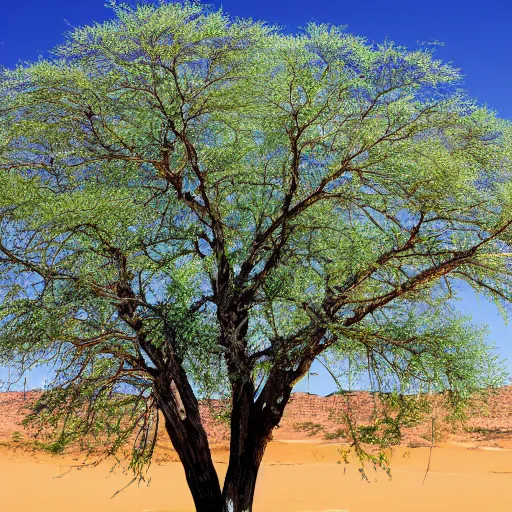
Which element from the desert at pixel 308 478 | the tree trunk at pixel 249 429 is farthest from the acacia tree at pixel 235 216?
the desert at pixel 308 478

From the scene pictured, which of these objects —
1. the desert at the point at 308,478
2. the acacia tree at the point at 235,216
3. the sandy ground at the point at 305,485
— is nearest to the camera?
the acacia tree at the point at 235,216

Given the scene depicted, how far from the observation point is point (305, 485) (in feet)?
66.6

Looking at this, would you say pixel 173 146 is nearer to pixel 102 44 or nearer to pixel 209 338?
Answer: pixel 102 44

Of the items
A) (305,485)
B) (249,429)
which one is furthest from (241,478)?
(305,485)

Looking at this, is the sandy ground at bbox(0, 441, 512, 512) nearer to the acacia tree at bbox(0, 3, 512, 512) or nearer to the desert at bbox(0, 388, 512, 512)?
the desert at bbox(0, 388, 512, 512)

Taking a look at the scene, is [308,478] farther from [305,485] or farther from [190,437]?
[190,437]

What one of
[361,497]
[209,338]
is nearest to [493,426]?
[361,497]

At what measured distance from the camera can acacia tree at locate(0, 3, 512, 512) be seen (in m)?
9.45

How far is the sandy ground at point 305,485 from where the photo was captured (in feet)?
58.8

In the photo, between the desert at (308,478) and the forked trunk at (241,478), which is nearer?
the forked trunk at (241,478)

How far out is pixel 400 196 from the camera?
9969 millimetres

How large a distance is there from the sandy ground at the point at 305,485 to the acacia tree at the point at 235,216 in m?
5.85

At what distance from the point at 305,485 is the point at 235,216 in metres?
11.1

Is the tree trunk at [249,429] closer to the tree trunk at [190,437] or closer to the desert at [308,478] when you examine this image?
the tree trunk at [190,437]
